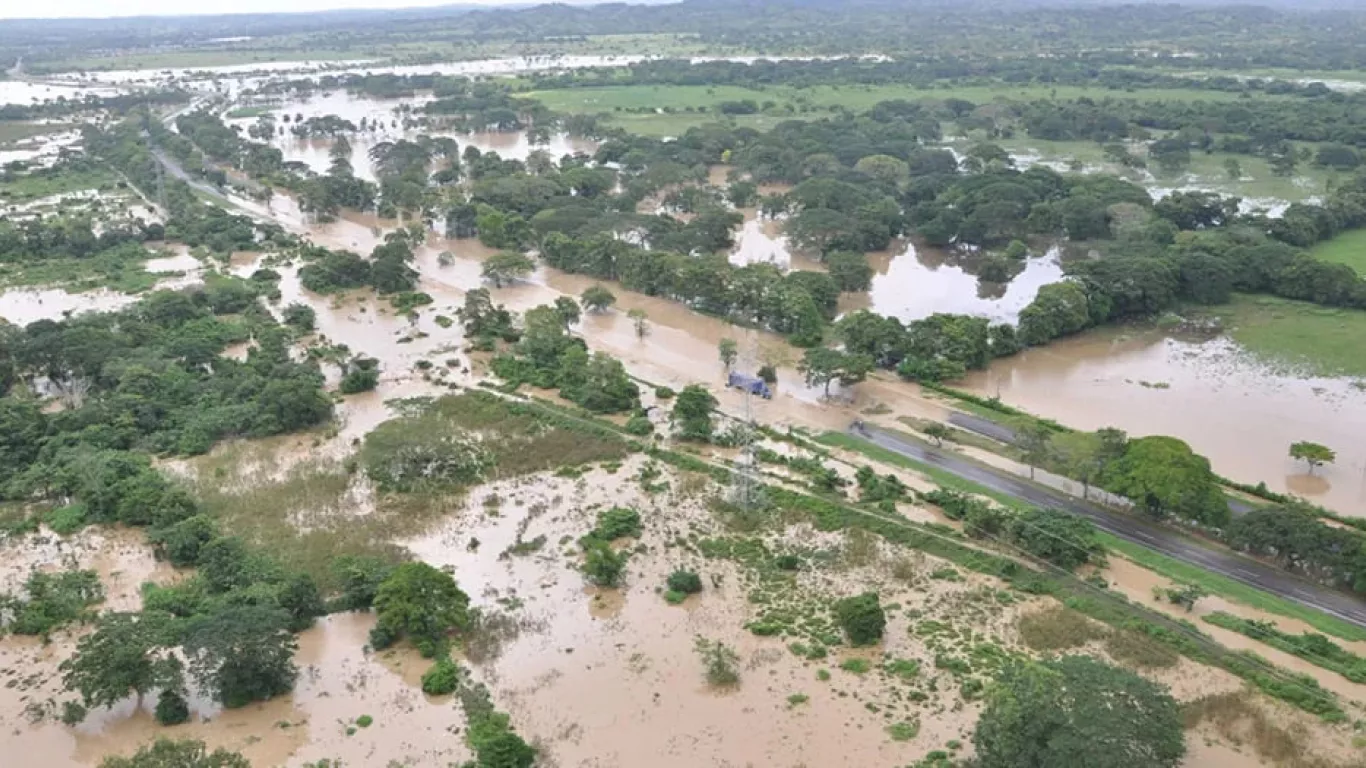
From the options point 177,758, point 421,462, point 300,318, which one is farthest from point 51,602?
point 300,318

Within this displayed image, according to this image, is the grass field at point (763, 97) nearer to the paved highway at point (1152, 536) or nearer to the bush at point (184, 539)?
the paved highway at point (1152, 536)

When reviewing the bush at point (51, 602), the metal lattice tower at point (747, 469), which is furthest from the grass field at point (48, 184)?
the metal lattice tower at point (747, 469)

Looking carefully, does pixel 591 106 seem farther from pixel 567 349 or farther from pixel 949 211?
pixel 567 349

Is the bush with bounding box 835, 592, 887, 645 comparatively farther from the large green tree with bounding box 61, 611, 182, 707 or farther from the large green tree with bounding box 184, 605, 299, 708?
the large green tree with bounding box 61, 611, 182, 707

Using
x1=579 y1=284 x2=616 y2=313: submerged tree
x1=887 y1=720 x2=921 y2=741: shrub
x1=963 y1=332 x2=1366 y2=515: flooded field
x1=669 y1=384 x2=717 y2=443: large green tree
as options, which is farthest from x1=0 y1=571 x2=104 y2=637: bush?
x1=963 y1=332 x2=1366 y2=515: flooded field

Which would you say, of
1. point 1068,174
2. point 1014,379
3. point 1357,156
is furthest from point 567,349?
point 1357,156
